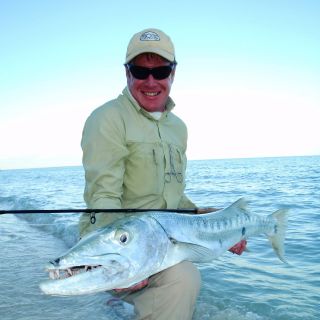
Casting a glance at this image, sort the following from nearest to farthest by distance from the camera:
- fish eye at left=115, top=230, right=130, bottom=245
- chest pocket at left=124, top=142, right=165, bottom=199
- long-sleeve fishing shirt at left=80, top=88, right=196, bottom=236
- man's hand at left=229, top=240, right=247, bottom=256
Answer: fish eye at left=115, top=230, right=130, bottom=245
long-sleeve fishing shirt at left=80, top=88, right=196, bottom=236
chest pocket at left=124, top=142, right=165, bottom=199
man's hand at left=229, top=240, right=247, bottom=256

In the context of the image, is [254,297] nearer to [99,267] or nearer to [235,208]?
[235,208]

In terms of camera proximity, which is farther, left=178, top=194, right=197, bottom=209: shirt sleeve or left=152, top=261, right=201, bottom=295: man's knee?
left=178, top=194, right=197, bottom=209: shirt sleeve

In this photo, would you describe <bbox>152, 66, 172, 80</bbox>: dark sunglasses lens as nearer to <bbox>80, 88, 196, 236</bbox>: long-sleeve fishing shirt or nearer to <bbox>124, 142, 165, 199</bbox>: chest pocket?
<bbox>80, 88, 196, 236</bbox>: long-sleeve fishing shirt

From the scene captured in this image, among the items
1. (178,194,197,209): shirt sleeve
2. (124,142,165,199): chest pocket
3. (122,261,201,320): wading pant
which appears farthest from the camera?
(178,194,197,209): shirt sleeve

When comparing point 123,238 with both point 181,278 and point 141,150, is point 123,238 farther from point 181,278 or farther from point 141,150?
point 141,150

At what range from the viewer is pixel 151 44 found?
12.3 ft

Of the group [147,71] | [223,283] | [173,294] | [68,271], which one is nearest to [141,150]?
[147,71]

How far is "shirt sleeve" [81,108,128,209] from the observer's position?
134 inches

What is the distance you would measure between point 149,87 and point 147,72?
0.15 meters

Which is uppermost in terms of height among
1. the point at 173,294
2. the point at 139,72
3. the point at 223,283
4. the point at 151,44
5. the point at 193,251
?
the point at 151,44

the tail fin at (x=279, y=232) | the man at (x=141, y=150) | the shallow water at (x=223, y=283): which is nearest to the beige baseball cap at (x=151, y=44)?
the man at (x=141, y=150)

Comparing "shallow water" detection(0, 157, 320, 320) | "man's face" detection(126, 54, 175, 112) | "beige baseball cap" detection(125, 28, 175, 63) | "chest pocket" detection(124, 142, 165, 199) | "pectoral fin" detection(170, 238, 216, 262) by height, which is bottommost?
"shallow water" detection(0, 157, 320, 320)

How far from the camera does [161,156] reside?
152 inches

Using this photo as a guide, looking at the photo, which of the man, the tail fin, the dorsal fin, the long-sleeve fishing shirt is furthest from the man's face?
the tail fin
